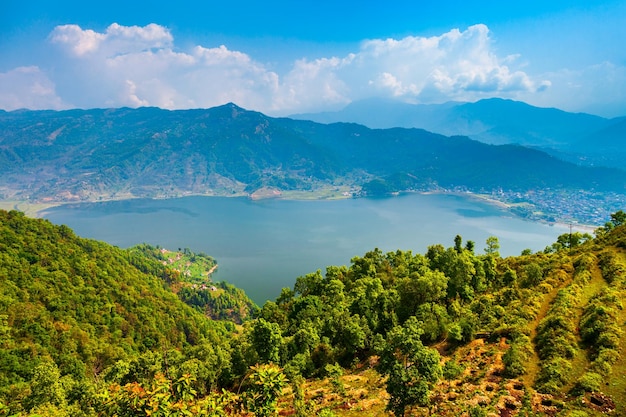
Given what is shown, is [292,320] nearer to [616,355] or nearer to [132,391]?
[616,355]

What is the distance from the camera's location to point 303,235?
5630 inches

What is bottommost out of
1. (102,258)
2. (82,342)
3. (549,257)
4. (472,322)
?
(82,342)

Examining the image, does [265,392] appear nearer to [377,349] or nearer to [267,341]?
[377,349]

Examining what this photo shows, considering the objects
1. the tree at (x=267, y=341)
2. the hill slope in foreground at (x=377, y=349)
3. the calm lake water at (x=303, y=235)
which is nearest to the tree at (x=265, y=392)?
the hill slope in foreground at (x=377, y=349)

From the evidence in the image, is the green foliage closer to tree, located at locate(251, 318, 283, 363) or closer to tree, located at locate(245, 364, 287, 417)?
tree, located at locate(245, 364, 287, 417)

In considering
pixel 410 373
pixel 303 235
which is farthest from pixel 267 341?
pixel 303 235

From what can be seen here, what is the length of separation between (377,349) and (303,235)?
126m

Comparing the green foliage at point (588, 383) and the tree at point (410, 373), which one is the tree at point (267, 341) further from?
the green foliage at point (588, 383)

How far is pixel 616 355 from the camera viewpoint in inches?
645

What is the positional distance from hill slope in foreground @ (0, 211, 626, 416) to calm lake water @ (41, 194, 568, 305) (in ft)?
169

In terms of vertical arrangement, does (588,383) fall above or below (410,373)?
below

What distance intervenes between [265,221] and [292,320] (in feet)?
495

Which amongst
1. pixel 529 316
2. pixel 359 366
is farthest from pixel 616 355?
pixel 359 366

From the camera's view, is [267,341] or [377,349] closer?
[377,349]
